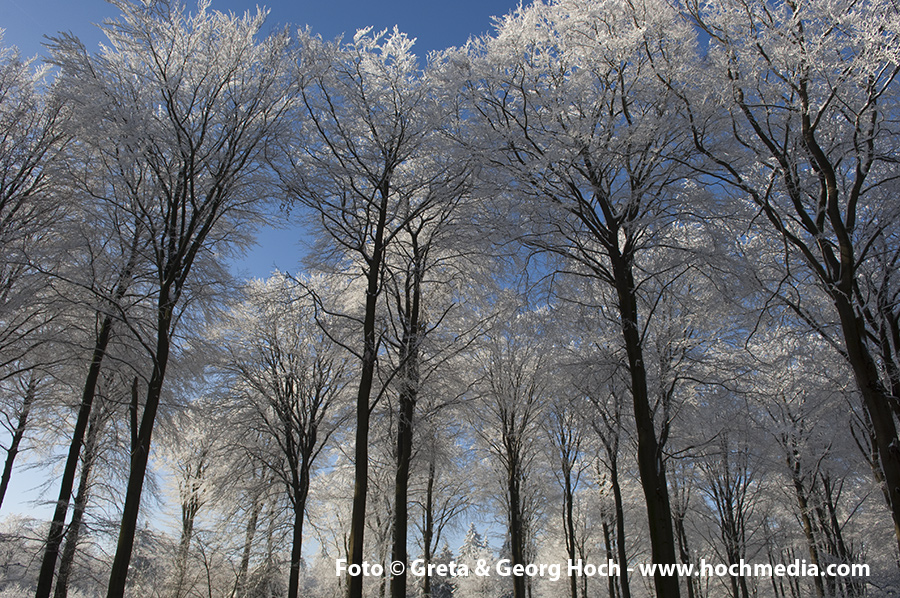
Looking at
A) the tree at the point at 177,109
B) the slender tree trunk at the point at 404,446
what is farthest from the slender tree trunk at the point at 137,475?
the slender tree trunk at the point at 404,446

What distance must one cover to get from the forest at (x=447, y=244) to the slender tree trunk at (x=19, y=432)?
0.50 ft

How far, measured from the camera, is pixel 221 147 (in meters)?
9.32

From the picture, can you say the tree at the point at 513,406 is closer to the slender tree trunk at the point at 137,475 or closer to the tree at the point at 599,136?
the tree at the point at 599,136

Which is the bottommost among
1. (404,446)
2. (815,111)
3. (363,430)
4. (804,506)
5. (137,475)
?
(804,506)

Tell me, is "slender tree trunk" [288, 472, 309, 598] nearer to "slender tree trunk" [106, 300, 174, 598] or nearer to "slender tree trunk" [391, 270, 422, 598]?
"slender tree trunk" [391, 270, 422, 598]

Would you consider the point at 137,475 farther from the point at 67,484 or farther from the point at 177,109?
the point at 177,109

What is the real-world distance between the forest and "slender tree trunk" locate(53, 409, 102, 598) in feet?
0.36

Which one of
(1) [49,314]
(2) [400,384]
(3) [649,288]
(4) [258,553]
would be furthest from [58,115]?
(3) [649,288]

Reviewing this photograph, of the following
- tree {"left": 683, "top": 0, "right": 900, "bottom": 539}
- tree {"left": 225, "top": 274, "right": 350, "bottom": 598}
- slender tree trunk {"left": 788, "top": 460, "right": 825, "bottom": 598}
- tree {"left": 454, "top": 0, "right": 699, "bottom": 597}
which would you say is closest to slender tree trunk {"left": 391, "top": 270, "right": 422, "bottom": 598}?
tree {"left": 454, "top": 0, "right": 699, "bottom": 597}

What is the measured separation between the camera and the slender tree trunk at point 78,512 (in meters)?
10.3

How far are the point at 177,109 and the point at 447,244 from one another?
5691 millimetres

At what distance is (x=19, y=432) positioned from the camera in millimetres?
13188

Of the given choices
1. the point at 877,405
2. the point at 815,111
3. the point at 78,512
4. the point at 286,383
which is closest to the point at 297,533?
the point at 286,383

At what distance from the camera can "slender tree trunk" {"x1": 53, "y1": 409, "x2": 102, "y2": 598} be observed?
1030 centimetres
